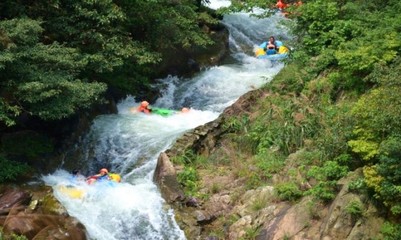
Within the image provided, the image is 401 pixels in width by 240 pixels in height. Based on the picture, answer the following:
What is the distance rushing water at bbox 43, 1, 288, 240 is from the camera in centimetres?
912

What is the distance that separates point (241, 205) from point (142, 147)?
11.1 ft

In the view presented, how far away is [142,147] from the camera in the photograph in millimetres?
11516

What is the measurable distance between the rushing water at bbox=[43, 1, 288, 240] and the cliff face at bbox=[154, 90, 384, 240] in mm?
439

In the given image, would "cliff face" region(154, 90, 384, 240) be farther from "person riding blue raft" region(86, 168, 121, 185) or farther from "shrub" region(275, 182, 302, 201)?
"person riding blue raft" region(86, 168, 121, 185)

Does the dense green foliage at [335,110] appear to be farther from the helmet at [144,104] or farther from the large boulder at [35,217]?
the large boulder at [35,217]

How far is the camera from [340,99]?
10.2 metres

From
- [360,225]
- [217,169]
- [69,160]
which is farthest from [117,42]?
[360,225]

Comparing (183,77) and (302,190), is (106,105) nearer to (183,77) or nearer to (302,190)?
(183,77)

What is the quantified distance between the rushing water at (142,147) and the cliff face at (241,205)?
1.44ft

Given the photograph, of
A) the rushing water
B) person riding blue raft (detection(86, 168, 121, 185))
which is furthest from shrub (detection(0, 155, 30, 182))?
person riding blue raft (detection(86, 168, 121, 185))

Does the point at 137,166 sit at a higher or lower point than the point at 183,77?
lower

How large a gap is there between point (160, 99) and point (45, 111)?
19.2ft

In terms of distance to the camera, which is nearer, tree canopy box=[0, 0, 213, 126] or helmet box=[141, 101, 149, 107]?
tree canopy box=[0, 0, 213, 126]

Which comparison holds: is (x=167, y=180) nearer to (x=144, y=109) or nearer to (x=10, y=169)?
(x=10, y=169)
